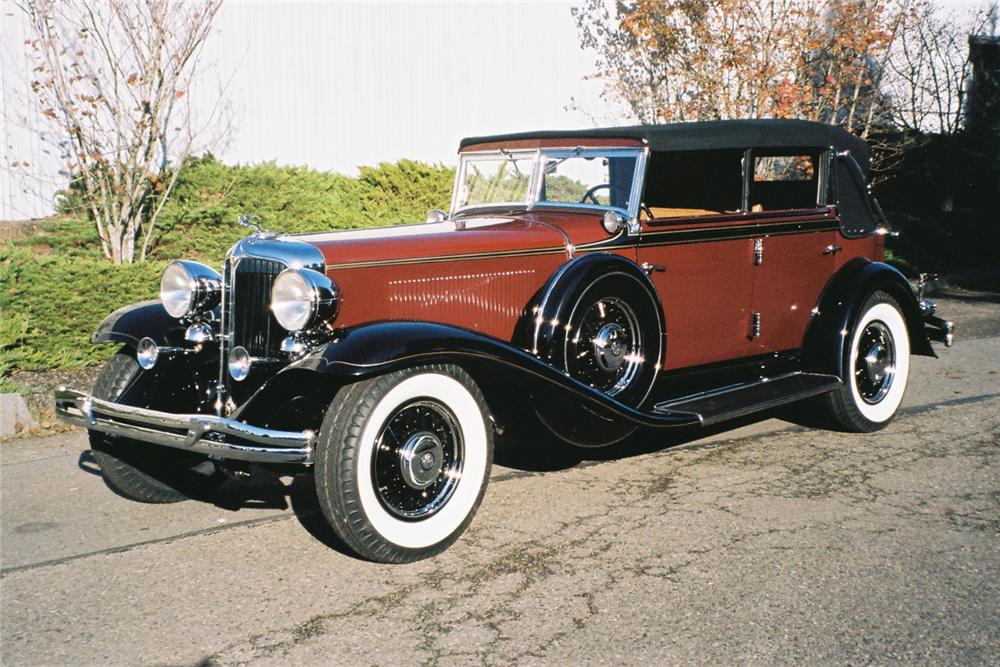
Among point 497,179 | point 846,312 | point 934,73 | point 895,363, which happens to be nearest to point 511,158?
point 497,179

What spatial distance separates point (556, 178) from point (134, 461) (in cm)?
262

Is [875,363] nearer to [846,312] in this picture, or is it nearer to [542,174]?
[846,312]

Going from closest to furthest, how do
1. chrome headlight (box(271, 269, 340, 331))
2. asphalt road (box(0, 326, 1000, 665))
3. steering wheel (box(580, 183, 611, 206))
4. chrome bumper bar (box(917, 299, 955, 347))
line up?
asphalt road (box(0, 326, 1000, 665)) < chrome headlight (box(271, 269, 340, 331)) < steering wheel (box(580, 183, 611, 206)) < chrome bumper bar (box(917, 299, 955, 347))

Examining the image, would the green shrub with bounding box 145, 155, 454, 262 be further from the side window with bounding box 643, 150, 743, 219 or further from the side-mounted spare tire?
the side-mounted spare tire

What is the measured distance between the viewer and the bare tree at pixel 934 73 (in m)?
13.6

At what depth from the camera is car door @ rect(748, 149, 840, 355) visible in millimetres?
5508

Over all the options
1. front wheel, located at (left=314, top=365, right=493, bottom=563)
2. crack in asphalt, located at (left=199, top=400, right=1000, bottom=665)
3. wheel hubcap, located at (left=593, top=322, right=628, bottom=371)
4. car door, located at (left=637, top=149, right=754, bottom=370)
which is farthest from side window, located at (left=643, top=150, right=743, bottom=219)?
front wheel, located at (left=314, top=365, right=493, bottom=563)

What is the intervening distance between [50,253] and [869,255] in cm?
628

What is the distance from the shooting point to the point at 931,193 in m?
15.1

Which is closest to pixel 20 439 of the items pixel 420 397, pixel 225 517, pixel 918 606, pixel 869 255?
pixel 225 517

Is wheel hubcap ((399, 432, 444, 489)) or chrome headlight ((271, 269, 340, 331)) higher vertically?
chrome headlight ((271, 269, 340, 331))

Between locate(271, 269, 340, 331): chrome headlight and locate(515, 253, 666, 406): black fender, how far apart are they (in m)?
1.02

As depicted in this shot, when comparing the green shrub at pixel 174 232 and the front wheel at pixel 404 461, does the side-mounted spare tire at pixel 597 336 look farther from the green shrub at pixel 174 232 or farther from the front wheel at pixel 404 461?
the green shrub at pixel 174 232

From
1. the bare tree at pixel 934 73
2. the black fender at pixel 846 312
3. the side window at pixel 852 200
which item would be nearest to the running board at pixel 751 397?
the black fender at pixel 846 312
